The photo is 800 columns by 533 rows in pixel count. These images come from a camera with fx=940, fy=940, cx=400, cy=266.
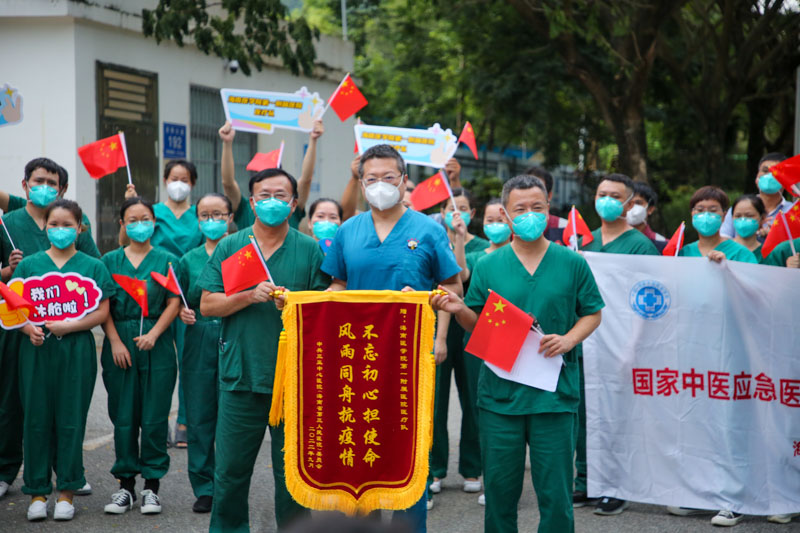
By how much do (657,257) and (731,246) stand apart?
62 cm

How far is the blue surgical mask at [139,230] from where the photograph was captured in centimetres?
585

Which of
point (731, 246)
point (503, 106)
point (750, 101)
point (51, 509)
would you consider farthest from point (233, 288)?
point (750, 101)

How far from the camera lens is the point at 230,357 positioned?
4.54 meters

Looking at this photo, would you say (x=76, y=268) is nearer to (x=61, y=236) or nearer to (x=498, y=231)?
(x=61, y=236)

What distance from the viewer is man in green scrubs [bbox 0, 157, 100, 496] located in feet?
19.0

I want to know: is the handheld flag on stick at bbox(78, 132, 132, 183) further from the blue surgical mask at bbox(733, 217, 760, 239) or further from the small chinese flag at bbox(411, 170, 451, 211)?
the blue surgical mask at bbox(733, 217, 760, 239)

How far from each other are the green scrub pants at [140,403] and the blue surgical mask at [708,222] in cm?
344

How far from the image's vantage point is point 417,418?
4203mm

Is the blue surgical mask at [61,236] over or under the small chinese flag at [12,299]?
over

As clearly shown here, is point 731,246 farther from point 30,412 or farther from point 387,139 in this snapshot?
point 30,412

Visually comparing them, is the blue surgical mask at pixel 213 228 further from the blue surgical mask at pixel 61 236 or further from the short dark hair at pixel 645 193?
the short dark hair at pixel 645 193

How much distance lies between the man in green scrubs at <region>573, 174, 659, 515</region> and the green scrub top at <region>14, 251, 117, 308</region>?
9.59 feet

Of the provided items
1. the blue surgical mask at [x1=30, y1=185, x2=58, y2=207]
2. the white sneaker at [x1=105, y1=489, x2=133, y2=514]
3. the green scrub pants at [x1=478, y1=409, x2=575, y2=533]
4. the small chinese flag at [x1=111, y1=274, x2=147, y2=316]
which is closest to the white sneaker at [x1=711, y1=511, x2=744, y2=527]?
the green scrub pants at [x1=478, y1=409, x2=575, y2=533]

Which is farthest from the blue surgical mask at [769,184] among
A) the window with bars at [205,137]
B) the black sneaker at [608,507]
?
the window with bars at [205,137]
